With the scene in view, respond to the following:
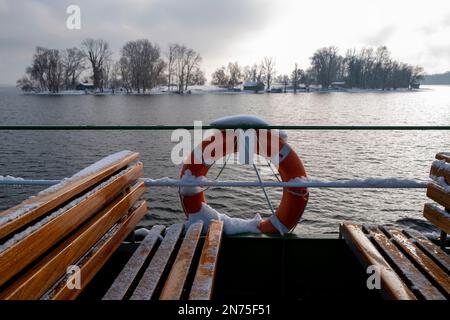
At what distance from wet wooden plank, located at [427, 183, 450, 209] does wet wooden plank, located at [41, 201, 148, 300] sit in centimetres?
201

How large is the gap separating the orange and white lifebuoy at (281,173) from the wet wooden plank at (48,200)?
108 cm

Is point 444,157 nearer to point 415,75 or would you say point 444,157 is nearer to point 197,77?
point 197,77

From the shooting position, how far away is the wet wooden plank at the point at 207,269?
162 cm

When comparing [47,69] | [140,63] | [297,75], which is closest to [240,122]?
[140,63]

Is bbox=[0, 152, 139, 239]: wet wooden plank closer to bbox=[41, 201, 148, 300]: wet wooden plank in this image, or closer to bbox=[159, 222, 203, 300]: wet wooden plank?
bbox=[41, 201, 148, 300]: wet wooden plank

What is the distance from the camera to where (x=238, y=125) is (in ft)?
8.24

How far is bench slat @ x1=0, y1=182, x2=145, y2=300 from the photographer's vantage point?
124 cm

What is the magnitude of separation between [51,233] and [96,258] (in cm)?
42

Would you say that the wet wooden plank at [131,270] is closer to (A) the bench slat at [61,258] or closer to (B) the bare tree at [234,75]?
(A) the bench slat at [61,258]

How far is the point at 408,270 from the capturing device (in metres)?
1.88

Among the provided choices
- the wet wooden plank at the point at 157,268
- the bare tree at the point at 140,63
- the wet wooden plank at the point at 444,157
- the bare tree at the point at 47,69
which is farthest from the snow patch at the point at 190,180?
the bare tree at the point at 47,69

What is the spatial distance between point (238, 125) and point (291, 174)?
36.0 inches

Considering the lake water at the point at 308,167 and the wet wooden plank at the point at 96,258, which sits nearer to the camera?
the wet wooden plank at the point at 96,258
